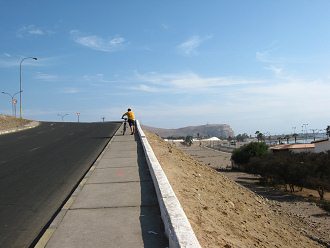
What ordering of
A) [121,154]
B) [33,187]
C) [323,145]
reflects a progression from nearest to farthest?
[33,187] < [121,154] < [323,145]

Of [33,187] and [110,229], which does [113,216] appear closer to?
[110,229]

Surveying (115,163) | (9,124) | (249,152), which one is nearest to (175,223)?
(115,163)

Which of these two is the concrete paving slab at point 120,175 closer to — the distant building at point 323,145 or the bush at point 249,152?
the bush at point 249,152

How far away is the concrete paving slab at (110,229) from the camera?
20.9ft

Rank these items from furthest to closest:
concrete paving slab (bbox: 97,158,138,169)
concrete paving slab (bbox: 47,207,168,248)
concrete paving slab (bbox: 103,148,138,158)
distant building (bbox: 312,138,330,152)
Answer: distant building (bbox: 312,138,330,152) → concrete paving slab (bbox: 103,148,138,158) → concrete paving slab (bbox: 97,158,138,169) → concrete paving slab (bbox: 47,207,168,248)

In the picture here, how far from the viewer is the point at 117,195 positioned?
31.3ft

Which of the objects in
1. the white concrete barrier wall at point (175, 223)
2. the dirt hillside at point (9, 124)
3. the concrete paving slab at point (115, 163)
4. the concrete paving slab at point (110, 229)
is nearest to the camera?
the white concrete barrier wall at point (175, 223)

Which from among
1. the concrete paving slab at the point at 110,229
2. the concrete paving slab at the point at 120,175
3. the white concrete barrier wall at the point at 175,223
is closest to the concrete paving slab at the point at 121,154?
the concrete paving slab at the point at 120,175

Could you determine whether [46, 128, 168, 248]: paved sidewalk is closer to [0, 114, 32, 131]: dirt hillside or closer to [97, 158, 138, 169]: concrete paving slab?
[97, 158, 138, 169]: concrete paving slab

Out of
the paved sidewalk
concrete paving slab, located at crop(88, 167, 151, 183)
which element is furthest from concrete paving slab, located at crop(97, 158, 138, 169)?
the paved sidewalk

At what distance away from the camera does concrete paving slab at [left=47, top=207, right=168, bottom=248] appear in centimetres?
636

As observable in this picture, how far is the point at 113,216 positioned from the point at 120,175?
4.62 metres

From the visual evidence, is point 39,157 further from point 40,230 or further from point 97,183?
point 40,230

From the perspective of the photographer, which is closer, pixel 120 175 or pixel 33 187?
pixel 33 187
